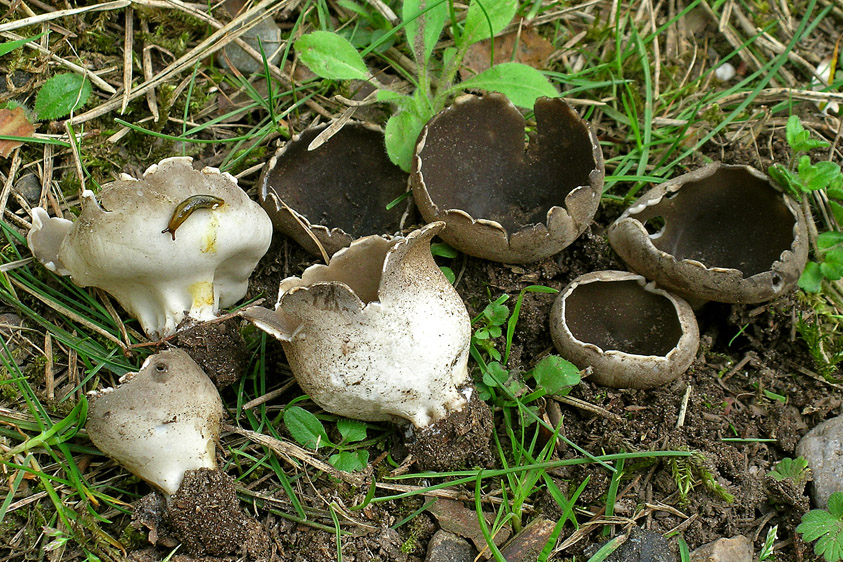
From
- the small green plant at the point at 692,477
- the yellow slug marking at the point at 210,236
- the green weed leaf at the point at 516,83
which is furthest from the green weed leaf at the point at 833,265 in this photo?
the yellow slug marking at the point at 210,236

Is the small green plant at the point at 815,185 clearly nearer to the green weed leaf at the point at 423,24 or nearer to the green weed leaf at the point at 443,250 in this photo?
the green weed leaf at the point at 443,250

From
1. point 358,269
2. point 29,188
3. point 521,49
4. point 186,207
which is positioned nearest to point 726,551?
point 358,269

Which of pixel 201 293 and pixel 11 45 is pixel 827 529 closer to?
pixel 201 293

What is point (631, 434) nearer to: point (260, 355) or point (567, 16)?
point (260, 355)

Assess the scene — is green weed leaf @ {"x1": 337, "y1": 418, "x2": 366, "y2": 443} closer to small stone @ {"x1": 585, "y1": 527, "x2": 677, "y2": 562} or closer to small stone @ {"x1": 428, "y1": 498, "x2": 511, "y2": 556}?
small stone @ {"x1": 428, "y1": 498, "x2": 511, "y2": 556}

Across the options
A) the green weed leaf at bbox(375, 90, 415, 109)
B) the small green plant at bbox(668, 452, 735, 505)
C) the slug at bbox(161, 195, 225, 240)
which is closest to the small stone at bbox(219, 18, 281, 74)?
the green weed leaf at bbox(375, 90, 415, 109)
